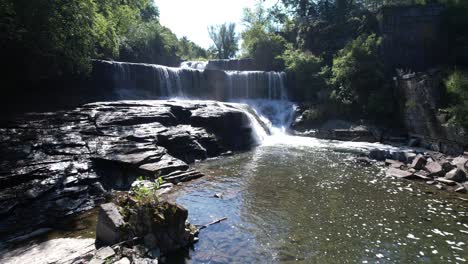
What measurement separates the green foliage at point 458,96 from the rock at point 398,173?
5315 mm

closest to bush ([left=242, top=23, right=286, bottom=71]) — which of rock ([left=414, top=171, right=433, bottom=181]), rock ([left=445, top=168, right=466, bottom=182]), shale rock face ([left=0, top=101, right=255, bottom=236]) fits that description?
shale rock face ([left=0, top=101, right=255, bottom=236])

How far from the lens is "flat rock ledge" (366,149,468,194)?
11531 millimetres

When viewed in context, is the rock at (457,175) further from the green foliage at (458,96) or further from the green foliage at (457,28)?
the green foliage at (457,28)

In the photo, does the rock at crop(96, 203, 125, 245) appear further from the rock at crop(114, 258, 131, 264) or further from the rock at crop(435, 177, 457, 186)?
the rock at crop(435, 177, 457, 186)

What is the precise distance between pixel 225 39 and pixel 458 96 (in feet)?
169

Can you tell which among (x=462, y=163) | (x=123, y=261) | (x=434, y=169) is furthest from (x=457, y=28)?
(x=123, y=261)

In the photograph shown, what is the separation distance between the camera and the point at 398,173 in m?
13.0

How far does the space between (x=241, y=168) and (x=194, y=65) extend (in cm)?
2715

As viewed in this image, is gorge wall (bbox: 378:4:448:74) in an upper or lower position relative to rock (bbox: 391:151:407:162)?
upper

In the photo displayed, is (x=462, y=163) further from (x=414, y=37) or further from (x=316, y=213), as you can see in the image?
(x=414, y=37)

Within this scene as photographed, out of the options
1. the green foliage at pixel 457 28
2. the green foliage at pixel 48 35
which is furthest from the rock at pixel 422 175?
the green foliage at pixel 48 35

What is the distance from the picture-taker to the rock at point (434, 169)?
12.5m

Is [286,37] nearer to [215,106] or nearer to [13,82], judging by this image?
[215,106]

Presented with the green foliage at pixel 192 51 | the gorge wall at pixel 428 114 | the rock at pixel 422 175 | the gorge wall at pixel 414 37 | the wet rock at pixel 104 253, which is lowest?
the wet rock at pixel 104 253
